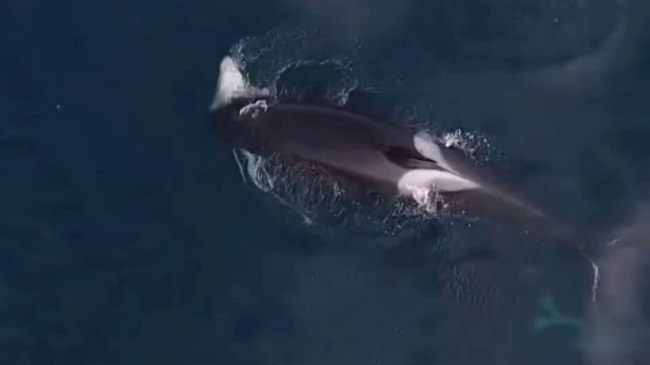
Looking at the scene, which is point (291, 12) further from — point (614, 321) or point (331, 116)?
point (614, 321)

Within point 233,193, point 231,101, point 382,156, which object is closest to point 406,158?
point 382,156

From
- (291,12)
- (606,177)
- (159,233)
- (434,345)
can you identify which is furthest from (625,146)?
(159,233)

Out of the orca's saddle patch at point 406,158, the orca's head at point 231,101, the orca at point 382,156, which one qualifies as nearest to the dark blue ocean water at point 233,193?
the orca's head at point 231,101

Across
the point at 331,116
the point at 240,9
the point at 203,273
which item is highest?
the point at 240,9

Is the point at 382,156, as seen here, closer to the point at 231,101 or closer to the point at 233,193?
the point at 233,193

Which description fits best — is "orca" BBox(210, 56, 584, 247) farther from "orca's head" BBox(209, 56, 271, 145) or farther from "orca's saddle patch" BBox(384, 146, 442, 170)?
"orca's head" BBox(209, 56, 271, 145)

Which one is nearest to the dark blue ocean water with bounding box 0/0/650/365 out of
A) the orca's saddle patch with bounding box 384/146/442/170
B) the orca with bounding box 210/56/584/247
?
the orca with bounding box 210/56/584/247
